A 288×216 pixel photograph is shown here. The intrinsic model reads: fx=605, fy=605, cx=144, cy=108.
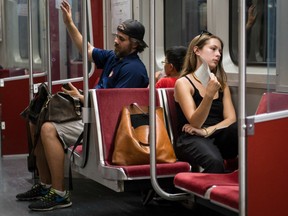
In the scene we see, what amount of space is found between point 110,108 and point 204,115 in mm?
719

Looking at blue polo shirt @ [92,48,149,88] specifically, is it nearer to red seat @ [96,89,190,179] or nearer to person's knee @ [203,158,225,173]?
red seat @ [96,89,190,179]

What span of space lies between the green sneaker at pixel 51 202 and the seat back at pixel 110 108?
0.86 meters

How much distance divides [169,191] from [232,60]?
4.32ft

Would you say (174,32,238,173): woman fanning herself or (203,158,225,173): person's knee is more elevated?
(174,32,238,173): woman fanning herself

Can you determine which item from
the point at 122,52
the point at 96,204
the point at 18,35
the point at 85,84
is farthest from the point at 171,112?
the point at 18,35

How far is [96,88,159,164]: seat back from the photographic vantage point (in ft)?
12.8

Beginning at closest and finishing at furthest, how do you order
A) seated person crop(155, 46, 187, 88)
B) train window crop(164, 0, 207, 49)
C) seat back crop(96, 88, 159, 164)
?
seat back crop(96, 88, 159, 164), seated person crop(155, 46, 187, 88), train window crop(164, 0, 207, 49)

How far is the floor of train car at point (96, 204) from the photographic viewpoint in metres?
4.45

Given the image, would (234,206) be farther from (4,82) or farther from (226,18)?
(4,82)

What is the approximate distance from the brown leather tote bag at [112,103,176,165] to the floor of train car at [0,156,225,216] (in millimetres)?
819

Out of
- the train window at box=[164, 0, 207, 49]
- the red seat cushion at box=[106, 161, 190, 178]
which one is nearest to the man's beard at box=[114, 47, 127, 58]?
the train window at box=[164, 0, 207, 49]

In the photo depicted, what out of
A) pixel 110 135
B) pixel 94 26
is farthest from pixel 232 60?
pixel 94 26

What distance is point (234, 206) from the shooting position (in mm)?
2848

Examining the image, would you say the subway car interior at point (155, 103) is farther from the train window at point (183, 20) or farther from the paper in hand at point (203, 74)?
the paper in hand at point (203, 74)
